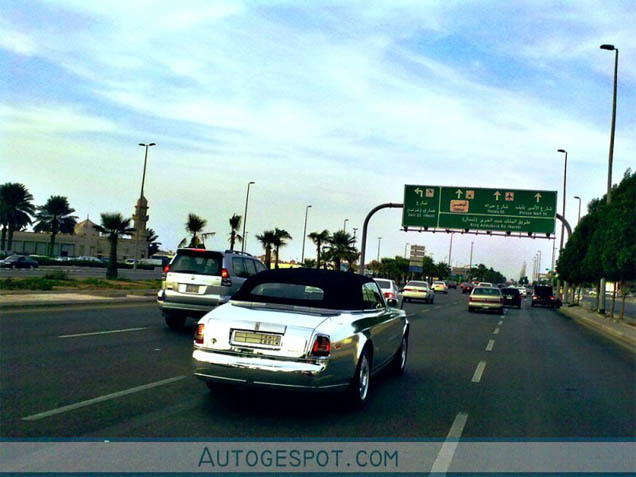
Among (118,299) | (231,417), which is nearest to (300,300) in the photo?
(231,417)

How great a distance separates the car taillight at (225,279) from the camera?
1514 centimetres

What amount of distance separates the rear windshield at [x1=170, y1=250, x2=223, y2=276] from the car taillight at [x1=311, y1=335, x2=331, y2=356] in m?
8.71

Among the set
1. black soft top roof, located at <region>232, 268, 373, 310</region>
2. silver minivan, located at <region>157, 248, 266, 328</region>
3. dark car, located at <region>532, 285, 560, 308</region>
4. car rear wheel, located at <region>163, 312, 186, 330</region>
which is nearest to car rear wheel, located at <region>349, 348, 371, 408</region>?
black soft top roof, located at <region>232, 268, 373, 310</region>

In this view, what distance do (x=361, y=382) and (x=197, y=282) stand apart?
27.4ft

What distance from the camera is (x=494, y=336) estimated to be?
1895cm

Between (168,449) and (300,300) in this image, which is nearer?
(168,449)

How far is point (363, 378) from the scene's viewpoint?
25.3 ft

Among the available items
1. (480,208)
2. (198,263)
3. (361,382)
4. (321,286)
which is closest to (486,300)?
(480,208)

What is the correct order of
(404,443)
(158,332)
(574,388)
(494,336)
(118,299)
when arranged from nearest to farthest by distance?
(404,443) < (574,388) < (158,332) < (494,336) < (118,299)

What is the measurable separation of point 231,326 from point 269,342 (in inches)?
18.9

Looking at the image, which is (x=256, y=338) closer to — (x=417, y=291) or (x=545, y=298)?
(x=417, y=291)

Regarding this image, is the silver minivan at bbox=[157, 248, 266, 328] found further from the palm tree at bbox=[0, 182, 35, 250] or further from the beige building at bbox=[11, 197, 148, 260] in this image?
the beige building at bbox=[11, 197, 148, 260]

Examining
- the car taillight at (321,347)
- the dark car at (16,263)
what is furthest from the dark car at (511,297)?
the dark car at (16,263)

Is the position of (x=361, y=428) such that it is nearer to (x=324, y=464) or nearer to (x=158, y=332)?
(x=324, y=464)
